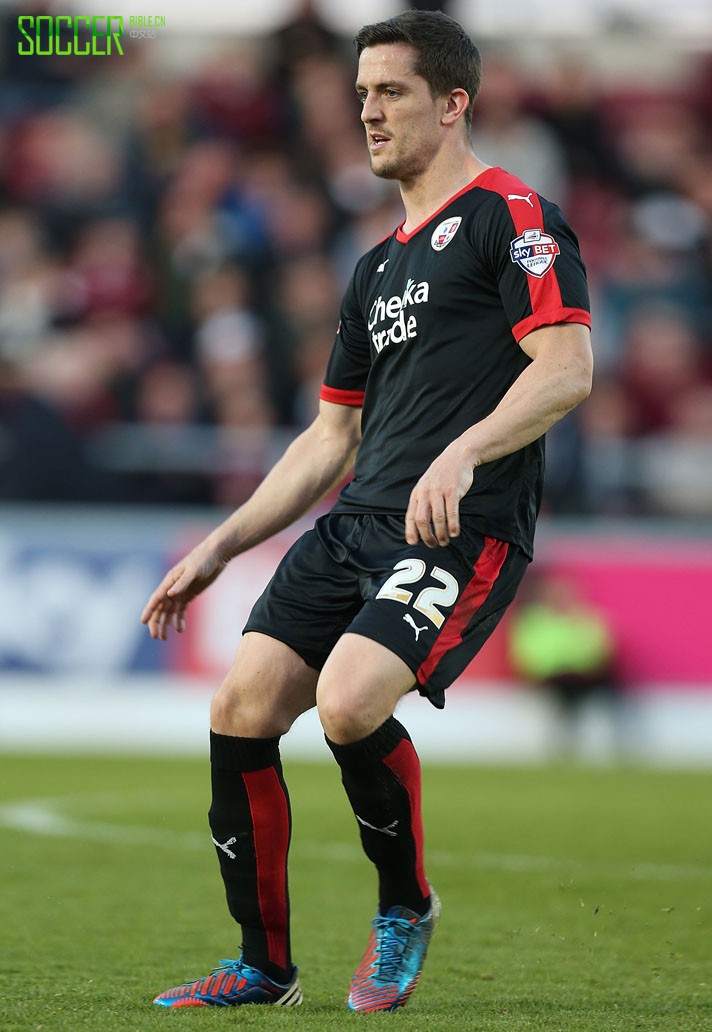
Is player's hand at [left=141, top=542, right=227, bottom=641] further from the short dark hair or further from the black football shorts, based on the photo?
the short dark hair

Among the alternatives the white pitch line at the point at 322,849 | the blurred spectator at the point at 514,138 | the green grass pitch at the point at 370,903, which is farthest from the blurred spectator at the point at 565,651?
the blurred spectator at the point at 514,138

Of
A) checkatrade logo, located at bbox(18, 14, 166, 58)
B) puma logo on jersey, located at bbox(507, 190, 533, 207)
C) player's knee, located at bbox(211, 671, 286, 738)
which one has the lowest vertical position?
player's knee, located at bbox(211, 671, 286, 738)

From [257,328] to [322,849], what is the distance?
22.5 feet

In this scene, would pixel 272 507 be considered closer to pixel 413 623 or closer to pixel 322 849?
pixel 413 623

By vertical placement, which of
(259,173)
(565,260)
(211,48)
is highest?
(211,48)

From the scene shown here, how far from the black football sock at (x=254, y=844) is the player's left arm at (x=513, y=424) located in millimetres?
750

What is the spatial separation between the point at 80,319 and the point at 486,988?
1004cm

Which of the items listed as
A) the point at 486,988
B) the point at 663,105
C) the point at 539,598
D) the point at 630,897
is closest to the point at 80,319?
the point at 539,598

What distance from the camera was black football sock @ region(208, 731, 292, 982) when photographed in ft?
13.6

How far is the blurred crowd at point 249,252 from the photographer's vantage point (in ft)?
40.3

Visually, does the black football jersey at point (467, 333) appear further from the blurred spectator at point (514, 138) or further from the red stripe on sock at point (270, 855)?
the blurred spectator at point (514, 138)

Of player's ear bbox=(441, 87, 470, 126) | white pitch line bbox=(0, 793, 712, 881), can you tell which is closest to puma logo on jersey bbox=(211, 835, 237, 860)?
player's ear bbox=(441, 87, 470, 126)

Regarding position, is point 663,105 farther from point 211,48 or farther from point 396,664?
point 396,664

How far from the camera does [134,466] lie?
1225cm
